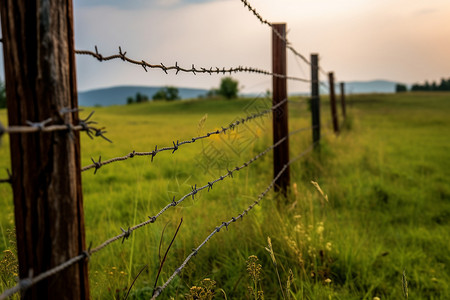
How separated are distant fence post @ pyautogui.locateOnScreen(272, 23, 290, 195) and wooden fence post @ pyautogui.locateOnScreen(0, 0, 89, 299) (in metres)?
2.90

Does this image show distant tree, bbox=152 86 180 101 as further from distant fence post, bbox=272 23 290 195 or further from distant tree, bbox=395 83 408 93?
distant tree, bbox=395 83 408 93

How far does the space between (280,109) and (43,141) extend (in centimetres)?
310

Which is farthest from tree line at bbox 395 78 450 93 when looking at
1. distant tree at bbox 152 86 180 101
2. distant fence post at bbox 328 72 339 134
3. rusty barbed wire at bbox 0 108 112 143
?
rusty barbed wire at bbox 0 108 112 143

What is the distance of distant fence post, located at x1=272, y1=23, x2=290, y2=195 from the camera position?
12.8 ft

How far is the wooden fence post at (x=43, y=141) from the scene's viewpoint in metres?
1.08

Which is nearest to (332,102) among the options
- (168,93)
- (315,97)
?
(315,97)

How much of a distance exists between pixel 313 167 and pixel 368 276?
2883 mm

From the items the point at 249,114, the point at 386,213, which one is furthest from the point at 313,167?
the point at 249,114

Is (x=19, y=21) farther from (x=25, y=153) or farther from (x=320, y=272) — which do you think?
(x=320, y=272)

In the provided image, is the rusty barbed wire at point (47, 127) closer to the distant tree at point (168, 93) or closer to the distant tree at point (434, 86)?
the distant tree at point (168, 93)

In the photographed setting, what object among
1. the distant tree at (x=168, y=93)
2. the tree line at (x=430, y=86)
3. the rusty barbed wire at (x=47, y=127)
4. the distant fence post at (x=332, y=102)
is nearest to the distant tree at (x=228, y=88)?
the distant tree at (x=168, y=93)

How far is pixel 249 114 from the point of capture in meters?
3.49

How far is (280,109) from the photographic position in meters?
4.00

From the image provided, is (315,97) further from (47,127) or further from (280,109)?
(47,127)
